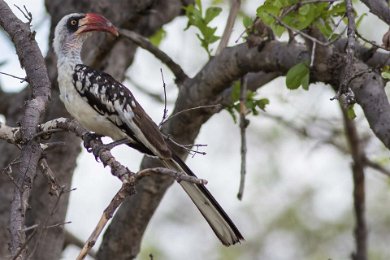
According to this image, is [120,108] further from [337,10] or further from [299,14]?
[337,10]

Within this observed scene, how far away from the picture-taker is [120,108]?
394 centimetres

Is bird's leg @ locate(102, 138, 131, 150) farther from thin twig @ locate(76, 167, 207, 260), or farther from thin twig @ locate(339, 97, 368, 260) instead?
thin twig @ locate(339, 97, 368, 260)

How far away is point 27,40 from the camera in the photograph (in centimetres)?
386

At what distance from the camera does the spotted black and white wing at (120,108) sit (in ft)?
12.3

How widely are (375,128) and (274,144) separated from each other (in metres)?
6.30

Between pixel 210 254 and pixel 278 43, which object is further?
pixel 210 254

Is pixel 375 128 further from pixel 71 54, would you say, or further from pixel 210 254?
pixel 210 254

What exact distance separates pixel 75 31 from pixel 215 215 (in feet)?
4.98

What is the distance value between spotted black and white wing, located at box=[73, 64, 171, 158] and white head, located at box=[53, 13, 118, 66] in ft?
1.03

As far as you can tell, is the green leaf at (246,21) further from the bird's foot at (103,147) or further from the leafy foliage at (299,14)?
the bird's foot at (103,147)

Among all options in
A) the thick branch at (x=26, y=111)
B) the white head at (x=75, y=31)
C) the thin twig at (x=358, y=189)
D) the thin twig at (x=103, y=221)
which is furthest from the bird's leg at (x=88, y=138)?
the thin twig at (x=358, y=189)

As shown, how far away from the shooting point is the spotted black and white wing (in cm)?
376

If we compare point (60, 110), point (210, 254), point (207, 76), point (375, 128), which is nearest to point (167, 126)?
point (207, 76)

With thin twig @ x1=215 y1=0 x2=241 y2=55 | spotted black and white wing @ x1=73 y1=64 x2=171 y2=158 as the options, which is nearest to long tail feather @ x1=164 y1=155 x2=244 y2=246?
spotted black and white wing @ x1=73 y1=64 x2=171 y2=158
